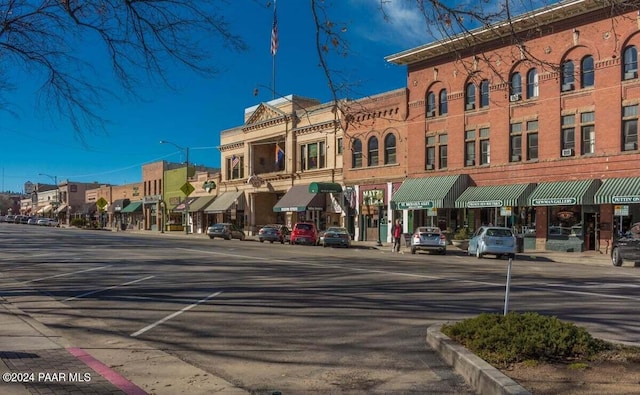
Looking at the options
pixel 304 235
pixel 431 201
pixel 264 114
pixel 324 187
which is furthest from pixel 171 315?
pixel 264 114

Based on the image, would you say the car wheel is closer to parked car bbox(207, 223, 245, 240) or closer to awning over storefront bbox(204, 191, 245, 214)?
parked car bbox(207, 223, 245, 240)

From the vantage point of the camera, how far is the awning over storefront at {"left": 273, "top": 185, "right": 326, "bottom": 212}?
44.4 meters

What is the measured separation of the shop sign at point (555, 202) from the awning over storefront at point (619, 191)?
39.9 inches

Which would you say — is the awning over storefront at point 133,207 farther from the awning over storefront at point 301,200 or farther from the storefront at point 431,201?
the storefront at point 431,201

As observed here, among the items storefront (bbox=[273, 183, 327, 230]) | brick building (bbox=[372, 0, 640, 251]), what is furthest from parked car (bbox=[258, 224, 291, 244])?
brick building (bbox=[372, 0, 640, 251])

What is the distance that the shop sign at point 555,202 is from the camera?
28.3 metres

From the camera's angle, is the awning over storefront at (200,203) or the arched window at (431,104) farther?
the awning over storefront at (200,203)

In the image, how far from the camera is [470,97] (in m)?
35.3

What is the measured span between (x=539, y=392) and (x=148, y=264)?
16857mm

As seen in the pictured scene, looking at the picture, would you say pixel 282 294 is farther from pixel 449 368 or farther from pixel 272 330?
pixel 449 368

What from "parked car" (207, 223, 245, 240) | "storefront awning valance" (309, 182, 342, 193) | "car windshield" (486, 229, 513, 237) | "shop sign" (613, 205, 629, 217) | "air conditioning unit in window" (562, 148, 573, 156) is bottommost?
"parked car" (207, 223, 245, 240)

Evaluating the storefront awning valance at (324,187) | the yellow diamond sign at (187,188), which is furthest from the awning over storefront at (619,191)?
the yellow diamond sign at (187,188)

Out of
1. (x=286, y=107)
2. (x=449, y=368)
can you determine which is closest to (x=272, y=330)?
(x=449, y=368)

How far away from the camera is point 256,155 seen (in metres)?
54.9
